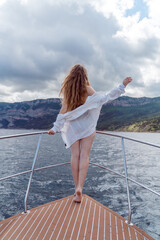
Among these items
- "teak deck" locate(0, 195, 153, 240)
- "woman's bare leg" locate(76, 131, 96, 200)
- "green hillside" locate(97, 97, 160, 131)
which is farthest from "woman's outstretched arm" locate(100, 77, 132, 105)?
"green hillside" locate(97, 97, 160, 131)

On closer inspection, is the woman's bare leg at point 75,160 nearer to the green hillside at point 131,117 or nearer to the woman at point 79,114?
the woman at point 79,114

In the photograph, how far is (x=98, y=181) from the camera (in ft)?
31.3

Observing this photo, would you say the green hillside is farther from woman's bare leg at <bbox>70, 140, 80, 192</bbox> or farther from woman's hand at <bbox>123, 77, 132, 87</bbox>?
woman's bare leg at <bbox>70, 140, 80, 192</bbox>

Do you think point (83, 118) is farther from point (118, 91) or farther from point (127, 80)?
point (127, 80)

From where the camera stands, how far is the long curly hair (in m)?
2.71

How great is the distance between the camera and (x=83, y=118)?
273 cm

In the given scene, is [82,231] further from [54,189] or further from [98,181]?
[98,181]

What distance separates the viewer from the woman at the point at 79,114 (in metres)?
2.63

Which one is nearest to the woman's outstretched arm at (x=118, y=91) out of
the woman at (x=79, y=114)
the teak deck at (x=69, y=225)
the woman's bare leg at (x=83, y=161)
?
the woman at (x=79, y=114)

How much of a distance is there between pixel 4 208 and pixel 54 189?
2553mm

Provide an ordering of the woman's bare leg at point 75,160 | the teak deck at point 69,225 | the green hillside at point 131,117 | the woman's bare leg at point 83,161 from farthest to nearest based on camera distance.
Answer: the green hillside at point 131,117 → the woman's bare leg at point 75,160 → the woman's bare leg at point 83,161 → the teak deck at point 69,225

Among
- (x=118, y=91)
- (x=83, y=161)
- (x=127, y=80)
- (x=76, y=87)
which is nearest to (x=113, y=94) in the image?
(x=118, y=91)

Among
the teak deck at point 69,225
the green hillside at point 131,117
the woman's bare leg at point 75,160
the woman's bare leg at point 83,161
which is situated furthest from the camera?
the green hillside at point 131,117

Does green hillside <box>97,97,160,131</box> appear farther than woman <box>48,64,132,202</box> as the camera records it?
Yes
